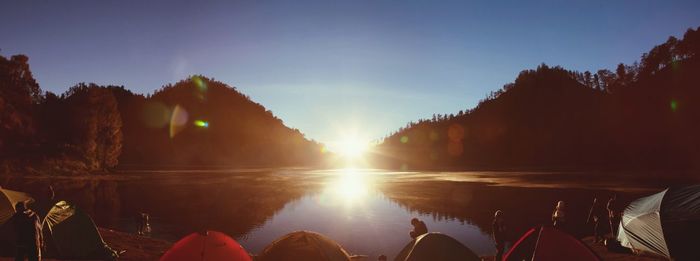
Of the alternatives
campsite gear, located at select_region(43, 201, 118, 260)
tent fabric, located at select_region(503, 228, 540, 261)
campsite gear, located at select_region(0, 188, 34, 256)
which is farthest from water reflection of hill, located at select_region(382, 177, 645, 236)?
campsite gear, located at select_region(0, 188, 34, 256)

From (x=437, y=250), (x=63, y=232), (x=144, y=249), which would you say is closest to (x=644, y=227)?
(x=437, y=250)

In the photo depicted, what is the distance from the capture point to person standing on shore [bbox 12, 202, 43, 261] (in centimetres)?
1129

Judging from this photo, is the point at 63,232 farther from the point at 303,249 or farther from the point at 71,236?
the point at 303,249

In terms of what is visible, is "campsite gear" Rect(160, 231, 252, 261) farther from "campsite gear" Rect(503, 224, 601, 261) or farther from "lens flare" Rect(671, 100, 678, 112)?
"lens flare" Rect(671, 100, 678, 112)

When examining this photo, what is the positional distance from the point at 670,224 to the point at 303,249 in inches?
515

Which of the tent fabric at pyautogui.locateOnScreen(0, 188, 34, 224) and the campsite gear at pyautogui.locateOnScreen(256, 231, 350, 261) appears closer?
the campsite gear at pyautogui.locateOnScreen(256, 231, 350, 261)

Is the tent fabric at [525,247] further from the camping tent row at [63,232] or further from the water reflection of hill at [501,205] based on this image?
the water reflection of hill at [501,205]

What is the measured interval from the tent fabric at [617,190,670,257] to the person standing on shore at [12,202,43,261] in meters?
20.7

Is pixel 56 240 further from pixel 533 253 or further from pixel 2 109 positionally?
pixel 2 109

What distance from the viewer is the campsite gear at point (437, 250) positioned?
37.4 ft

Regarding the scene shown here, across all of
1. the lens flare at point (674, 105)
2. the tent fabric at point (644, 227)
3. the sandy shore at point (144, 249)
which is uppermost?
the lens flare at point (674, 105)

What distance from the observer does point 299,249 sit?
40.2 ft

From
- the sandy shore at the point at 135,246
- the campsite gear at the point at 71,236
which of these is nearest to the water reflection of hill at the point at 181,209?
the sandy shore at the point at 135,246

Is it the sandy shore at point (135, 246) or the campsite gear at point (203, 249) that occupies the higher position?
the campsite gear at point (203, 249)
